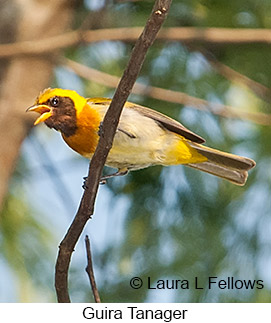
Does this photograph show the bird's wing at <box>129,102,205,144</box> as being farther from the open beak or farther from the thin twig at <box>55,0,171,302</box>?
the thin twig at <box>55,0,171,302</box>

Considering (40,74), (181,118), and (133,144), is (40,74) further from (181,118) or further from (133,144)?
(133,144)

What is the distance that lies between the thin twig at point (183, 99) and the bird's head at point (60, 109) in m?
0.91

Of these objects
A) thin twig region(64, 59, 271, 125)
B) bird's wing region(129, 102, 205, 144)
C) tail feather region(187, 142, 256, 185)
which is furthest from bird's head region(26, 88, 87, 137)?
thin twig region(64, 59, 271, 125)

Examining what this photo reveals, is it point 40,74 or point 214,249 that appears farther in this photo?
point 40,74

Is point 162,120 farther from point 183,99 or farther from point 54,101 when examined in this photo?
point 183,99

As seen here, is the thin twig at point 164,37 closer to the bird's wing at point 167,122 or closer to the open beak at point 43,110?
the bird's wing at point 167,122

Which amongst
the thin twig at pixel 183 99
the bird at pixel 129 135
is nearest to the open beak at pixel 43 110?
the bird at pixel 129 135

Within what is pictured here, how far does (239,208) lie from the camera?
3.22 metres

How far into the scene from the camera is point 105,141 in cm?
186

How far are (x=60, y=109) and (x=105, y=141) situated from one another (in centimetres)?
52

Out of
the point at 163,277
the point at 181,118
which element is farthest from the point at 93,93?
the point at 163,277

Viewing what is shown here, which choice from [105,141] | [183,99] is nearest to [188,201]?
[183,99]

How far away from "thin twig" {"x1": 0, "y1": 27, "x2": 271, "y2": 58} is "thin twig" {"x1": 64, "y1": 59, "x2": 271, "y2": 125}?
0.46 ft

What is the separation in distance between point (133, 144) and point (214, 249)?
1.03m
